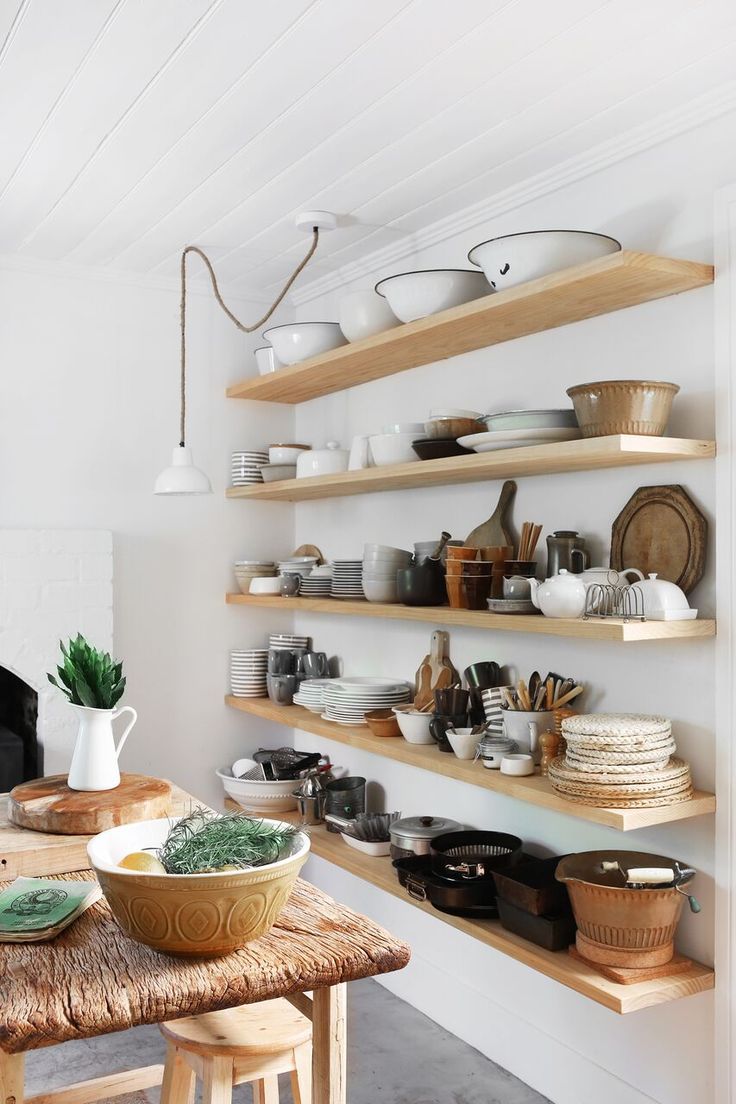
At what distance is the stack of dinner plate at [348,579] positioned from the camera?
11.2ft

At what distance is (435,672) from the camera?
3.22m

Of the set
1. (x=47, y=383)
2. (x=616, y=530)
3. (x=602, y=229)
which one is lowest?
(x=616, y=530)

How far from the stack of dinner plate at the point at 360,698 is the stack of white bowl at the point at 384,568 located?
323mm

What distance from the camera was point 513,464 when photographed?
8.24 feet

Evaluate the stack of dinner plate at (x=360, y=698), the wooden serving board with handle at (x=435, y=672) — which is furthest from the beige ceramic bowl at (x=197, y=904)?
the stack of dinner plate at (x=360, y=698)

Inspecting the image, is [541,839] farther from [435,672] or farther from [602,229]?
[602,229]

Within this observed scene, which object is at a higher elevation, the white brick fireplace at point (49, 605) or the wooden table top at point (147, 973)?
the white brick fireplace at point (49, 605)

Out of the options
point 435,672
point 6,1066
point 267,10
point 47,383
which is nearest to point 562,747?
point 435,672

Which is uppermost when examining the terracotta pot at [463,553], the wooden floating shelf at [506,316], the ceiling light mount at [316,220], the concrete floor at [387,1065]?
the ceiling light mount at [316,220]

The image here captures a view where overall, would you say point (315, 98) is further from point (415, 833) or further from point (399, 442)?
point (415, 833)

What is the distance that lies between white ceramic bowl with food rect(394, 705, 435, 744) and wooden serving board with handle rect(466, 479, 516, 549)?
54 cm

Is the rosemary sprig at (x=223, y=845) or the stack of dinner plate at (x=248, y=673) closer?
the rosemary sprig at (x=223, y=845)

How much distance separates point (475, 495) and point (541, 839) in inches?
40.4

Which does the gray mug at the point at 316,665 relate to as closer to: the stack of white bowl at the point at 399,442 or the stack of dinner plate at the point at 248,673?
the stack of dinner plate at the point at 248,673
